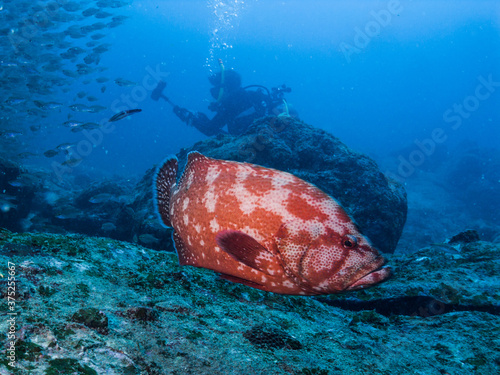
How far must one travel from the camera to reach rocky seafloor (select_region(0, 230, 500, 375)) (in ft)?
4.06

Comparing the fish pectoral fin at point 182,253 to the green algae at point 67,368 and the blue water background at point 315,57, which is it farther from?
the blue water background at point 315,57

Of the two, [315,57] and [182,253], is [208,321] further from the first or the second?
[315,57]

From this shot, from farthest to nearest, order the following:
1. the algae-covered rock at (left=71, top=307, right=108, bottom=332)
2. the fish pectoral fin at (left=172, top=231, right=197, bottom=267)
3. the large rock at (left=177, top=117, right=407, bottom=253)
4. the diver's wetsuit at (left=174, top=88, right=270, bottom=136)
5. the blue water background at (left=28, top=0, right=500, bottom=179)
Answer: the blue water background at (left=28, top=0, right=500, bottom=179) < the diver's wetsuit at (left=174, top=88, right=270, bottom=136) < the large rock at (left=177, top=117, right=407, bottom=253) < the fish pectoral fin at (left=172, top=231, right=197, bottom=267) < the algae-covered rock at (left=71, top=307, right=108, bottom=332)

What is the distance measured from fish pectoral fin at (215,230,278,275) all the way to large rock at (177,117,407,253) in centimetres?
427

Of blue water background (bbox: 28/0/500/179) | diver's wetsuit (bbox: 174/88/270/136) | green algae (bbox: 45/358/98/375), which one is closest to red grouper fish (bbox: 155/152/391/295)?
green algae (bbox: 45/358/98/375)

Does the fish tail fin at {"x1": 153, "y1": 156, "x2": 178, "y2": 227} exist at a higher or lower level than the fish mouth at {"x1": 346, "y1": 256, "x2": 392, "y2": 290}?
lower

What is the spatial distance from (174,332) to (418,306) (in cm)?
237

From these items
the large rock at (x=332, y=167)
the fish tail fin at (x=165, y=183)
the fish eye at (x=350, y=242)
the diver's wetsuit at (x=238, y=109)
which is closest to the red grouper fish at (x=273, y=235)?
the fish eye at (x=350, y=242)

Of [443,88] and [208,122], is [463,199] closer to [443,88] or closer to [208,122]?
[208,122]

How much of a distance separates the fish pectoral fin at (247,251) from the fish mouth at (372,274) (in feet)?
1.31

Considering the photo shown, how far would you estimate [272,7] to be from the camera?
446ft

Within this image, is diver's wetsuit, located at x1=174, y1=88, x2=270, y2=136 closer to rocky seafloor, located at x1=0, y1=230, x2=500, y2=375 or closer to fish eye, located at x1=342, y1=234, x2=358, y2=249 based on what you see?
rocky seafloor, located at x1=0, y1=230, x2=500, y2=375

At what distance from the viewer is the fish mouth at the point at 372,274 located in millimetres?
1190

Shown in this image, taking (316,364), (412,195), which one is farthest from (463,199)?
(316,364)
